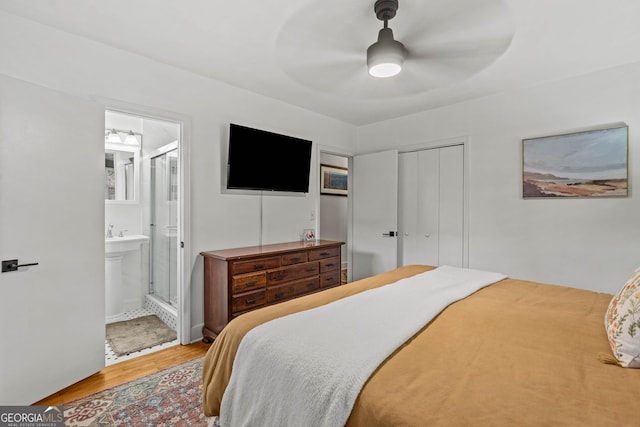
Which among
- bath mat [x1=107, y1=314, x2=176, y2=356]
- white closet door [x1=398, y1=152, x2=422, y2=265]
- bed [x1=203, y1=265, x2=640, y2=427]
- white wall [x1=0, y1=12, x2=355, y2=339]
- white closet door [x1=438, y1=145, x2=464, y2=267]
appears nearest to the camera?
bed [x1=203, y1=265, x2=640, y2=427]

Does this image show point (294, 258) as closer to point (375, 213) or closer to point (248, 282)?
point (248, 282)

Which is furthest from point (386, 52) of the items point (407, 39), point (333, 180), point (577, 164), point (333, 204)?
point (333, 204)

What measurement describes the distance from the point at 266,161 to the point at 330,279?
1.55 meters

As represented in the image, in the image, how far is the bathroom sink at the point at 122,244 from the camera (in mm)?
3443

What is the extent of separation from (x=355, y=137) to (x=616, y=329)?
4.02 metres

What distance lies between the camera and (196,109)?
2986mm

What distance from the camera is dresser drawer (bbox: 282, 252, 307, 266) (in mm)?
3107

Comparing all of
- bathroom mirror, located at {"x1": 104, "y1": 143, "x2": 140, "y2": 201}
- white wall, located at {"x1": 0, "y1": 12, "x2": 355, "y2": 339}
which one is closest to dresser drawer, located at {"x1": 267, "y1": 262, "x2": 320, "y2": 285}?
white wall, located at {"x1": 0, "y1": 12, "x2": 355, "y2": 339}

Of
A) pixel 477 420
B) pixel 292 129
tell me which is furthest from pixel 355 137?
pixel 477 420

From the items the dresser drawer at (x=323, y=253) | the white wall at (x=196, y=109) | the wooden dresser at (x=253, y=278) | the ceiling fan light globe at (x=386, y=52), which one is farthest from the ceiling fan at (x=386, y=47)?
the dresser drawer at (x=323, y=253)

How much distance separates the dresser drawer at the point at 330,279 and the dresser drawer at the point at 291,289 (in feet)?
0.26

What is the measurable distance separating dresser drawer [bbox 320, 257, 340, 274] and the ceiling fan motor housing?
2.41m

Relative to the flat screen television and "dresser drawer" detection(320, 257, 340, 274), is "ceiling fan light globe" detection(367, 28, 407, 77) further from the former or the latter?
"dresser drawer" detection(320, 257, 340, 274)

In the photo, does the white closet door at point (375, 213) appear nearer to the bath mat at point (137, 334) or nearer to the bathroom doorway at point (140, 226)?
the bathroom doorway at point (140, 226)
